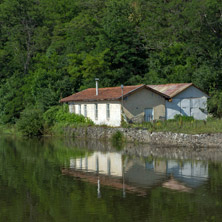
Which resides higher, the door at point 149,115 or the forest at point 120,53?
the forest at point 120,53

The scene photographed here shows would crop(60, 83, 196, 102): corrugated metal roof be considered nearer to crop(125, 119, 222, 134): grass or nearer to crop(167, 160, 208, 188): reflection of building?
crop(125, 119, 222, 134): grass

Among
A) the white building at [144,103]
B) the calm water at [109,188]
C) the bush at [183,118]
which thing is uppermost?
the white building at [144,103]

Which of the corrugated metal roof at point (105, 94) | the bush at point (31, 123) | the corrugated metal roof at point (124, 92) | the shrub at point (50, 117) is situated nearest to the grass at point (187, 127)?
the corrugated metal roof at point (105, 94)

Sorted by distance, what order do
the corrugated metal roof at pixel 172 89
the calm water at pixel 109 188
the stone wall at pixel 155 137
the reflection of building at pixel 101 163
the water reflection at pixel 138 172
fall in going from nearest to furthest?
the calm water at pixel 109 188, the water reflection at pixel 138 172, the reflection of building at pixel 101 163, the stone wall at pixel 155 137, the corrugated metal roof at pixel 172 89

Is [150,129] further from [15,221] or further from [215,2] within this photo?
[215,2]

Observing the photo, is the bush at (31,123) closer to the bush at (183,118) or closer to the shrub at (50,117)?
the shrub at (50,117)

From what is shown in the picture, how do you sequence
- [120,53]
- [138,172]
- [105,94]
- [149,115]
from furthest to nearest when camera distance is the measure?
[120,53] < [105,94] < [149,115] < [138,172]

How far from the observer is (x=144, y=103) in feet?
134

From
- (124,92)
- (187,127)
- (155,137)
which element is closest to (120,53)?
(124,92)

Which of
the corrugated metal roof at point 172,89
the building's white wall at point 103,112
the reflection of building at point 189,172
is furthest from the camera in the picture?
the corrugated metal roof at point 172,89

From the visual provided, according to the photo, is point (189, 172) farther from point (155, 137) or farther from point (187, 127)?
point (155, 137)

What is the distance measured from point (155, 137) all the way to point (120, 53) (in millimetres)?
28468

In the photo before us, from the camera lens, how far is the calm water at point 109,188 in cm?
1428

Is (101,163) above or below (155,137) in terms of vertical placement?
below
